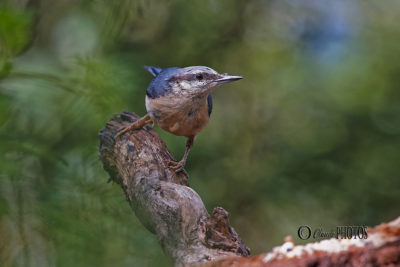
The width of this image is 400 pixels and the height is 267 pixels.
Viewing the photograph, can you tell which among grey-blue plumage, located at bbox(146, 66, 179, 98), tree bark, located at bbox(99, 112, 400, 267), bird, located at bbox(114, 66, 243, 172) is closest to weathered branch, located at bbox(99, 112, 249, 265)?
tree bark, located at bbox(99, 112, 400, 267)

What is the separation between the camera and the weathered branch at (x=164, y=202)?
2.07 metres

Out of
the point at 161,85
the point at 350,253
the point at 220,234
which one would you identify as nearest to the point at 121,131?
the point at 161,85

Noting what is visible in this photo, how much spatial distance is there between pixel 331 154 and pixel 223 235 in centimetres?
237

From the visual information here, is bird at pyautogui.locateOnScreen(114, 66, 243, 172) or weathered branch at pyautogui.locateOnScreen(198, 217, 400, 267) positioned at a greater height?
bird at pyautogui.locateOnScreen(114, 66, 243, 172)

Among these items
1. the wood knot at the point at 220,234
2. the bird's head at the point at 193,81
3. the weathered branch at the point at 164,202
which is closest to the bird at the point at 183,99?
the bird's head at the point at 193,81

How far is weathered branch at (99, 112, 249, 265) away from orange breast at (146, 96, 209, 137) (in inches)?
5.4

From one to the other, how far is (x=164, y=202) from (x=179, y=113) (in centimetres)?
79

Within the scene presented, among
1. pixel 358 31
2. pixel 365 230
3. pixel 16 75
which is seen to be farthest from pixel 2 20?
pixel 358 31

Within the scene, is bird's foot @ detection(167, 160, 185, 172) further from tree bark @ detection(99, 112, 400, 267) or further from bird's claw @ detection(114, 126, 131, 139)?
bird's claw @ detection(114, 126, 131, 139)

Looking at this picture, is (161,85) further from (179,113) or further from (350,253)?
(350,253)

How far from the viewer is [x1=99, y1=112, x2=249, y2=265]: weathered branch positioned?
2.07 metres

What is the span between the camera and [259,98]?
475 cm

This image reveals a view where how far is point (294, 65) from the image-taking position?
4633mm

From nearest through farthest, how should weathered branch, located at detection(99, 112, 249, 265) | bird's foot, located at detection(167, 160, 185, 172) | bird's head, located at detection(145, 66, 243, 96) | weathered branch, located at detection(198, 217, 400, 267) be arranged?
weathered branch, located at detection(198, 217, 400, 267) < weathered branch, located at detection(99, 112, 249, 265) < bird's foot, located at detection(167, 160, 185, 172) < bird's head, located at detection(145, 66, 243, 96)
